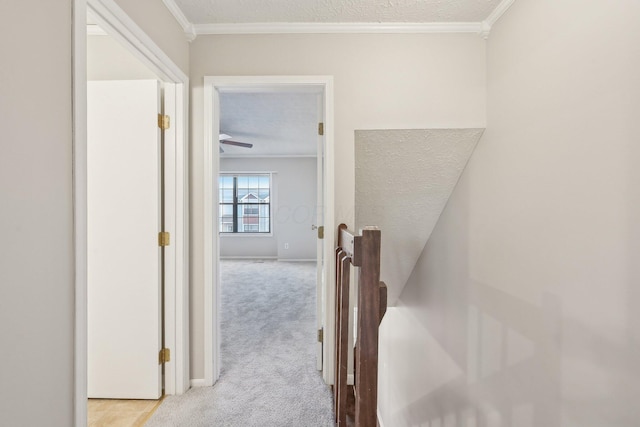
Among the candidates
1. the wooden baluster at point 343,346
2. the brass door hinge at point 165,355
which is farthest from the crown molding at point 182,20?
the brass door hinge at point 165,355

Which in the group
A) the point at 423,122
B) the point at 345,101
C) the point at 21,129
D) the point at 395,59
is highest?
the point at 395,59

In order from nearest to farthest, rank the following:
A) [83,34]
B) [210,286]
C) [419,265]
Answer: [83,34]
[210,286]
[419,265]

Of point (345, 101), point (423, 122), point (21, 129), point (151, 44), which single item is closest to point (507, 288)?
point (423, 122)

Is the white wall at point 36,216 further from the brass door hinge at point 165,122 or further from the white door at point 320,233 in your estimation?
the white door at point 320,233

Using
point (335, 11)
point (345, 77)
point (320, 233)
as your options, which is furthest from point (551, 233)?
point (335, 11)

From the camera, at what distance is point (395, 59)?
1.97 m

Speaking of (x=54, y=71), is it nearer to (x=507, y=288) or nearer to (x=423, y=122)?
(x=423, y=122)

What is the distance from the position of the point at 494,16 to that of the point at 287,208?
607 centimetres

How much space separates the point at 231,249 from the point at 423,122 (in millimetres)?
6347

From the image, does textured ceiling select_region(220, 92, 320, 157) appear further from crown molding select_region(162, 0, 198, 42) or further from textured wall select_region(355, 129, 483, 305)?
textured wall select_region(355, 129, 483, 305)

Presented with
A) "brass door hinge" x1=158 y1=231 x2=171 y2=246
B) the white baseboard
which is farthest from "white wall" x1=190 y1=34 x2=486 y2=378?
"brass door hinge" x1=158 y1=231 x2=171 y2=246

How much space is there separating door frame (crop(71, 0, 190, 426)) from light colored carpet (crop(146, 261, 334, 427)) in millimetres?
216

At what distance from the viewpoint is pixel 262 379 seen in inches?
82.3

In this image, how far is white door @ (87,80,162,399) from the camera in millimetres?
1829
